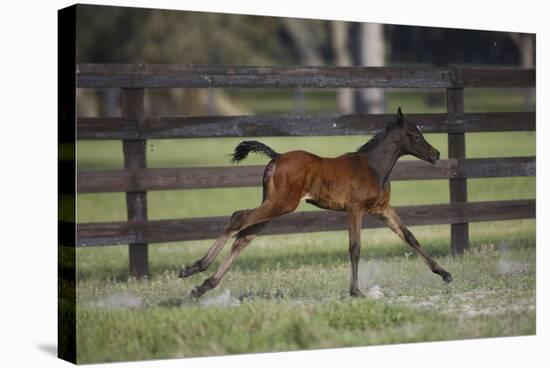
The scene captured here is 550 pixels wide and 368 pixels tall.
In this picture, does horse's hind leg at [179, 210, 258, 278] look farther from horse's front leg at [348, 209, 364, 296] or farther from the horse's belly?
horse's front leg at [348, 209, 364, 296]

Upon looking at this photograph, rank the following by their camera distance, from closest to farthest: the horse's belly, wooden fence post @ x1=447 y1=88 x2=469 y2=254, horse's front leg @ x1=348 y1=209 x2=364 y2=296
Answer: the horse's belly
horse's front leg @ x1=348 y1=209 x2=364 y2=296
wooden fence post @ x1=447 y1=88 x2=469 y2=254

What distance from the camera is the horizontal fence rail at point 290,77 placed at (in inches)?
288

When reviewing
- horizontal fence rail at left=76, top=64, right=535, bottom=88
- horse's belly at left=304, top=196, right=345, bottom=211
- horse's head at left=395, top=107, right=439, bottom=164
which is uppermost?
horizontal fence rail at left=76, top=64, right=535, bottom=88

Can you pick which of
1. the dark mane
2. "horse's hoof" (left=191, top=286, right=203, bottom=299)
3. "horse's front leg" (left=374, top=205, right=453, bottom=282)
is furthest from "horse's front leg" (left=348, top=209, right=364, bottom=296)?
"horse's hoof" (left=191, top=286, right=203, bottom=299)

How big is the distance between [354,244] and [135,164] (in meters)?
1.64

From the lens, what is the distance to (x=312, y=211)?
7906 mm

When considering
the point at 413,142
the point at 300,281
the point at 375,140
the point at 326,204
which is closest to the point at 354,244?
the point at 326,204

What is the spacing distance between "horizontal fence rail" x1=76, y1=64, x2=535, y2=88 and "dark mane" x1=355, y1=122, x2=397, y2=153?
322mm

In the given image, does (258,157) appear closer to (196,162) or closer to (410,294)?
(196,162)

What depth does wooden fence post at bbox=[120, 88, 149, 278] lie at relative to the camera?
24.3ft

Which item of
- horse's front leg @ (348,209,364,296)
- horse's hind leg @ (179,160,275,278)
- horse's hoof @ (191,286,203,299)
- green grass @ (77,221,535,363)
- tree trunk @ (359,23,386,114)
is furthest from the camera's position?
tree trunk @ (359,23,386,114)

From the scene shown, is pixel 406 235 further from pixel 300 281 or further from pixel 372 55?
pixel 372 55

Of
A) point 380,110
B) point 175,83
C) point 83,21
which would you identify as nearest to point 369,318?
point 380,110

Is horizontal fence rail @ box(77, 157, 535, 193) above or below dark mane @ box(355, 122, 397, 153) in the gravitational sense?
below
